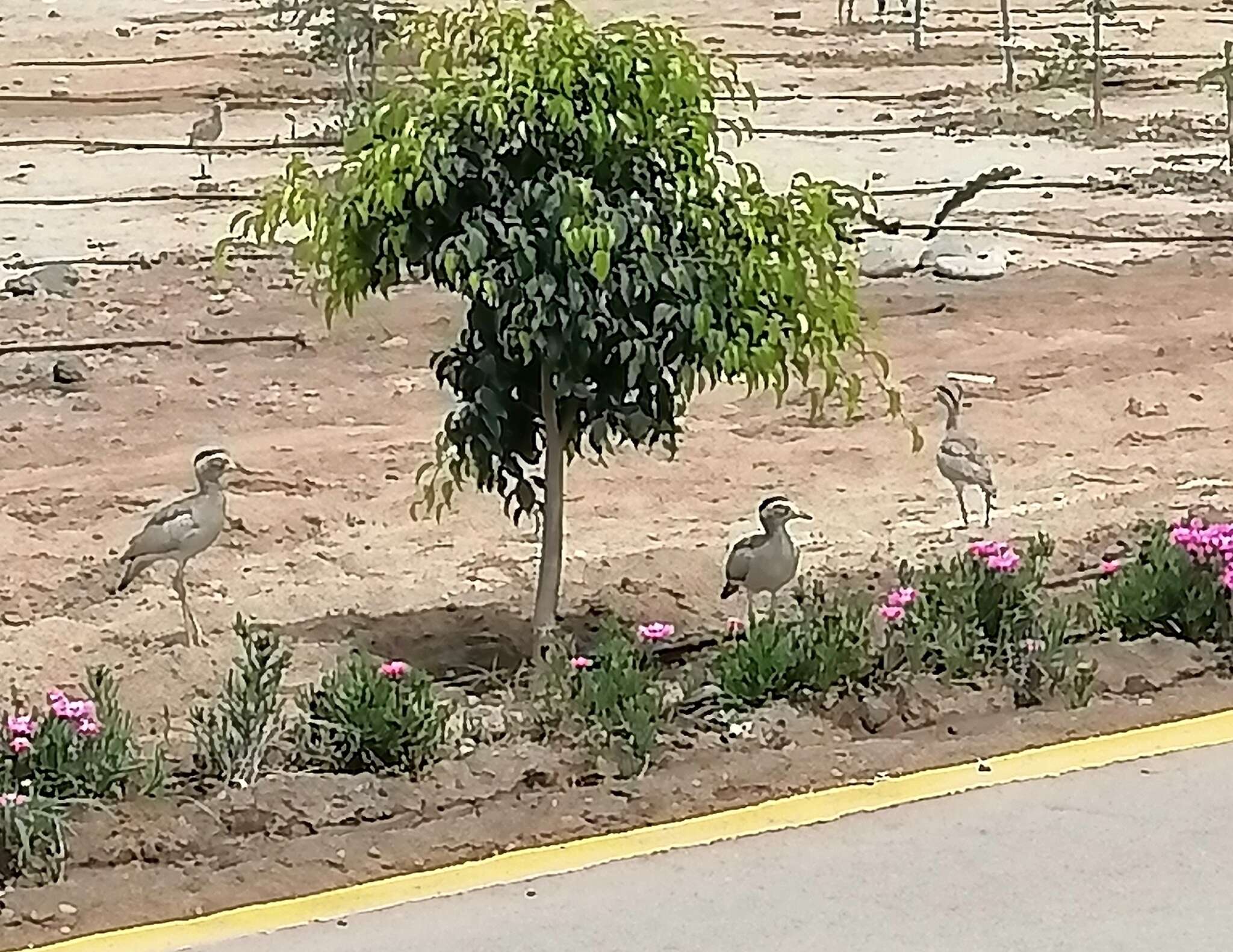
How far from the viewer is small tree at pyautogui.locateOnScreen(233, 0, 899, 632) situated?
7.91 m

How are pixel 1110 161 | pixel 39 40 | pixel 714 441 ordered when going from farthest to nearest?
pixel 39 40 < pixel 1110 161 < pixel 714 441

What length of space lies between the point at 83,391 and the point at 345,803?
7820 mm

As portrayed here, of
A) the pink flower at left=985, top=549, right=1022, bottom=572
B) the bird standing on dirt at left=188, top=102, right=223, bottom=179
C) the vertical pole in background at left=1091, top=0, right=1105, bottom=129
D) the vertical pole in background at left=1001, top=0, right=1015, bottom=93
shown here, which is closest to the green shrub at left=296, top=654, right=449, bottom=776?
the pink flower at left=985, top=549, right=1022, bottom=572

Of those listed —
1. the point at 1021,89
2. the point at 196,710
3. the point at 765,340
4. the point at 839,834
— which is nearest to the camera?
the point at 839,834

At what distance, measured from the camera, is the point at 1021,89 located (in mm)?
28172

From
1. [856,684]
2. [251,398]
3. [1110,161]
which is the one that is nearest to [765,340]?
[856,684]

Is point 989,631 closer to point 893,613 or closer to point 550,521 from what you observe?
point 893,613

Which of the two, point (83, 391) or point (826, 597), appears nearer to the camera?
point (826, 597)

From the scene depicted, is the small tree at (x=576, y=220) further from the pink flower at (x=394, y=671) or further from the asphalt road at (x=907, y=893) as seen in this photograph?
the asphalt road at (x=907, y=893)

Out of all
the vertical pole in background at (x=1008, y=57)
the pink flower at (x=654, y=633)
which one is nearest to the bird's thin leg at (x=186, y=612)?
the pink flower at (x=654, y=633)

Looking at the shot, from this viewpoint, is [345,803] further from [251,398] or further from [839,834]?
[251,398]

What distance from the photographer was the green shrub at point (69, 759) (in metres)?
6.30

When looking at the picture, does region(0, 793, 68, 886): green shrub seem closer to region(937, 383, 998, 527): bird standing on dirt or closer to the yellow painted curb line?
the yellow painted curb line

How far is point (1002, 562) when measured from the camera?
25.9 feet
